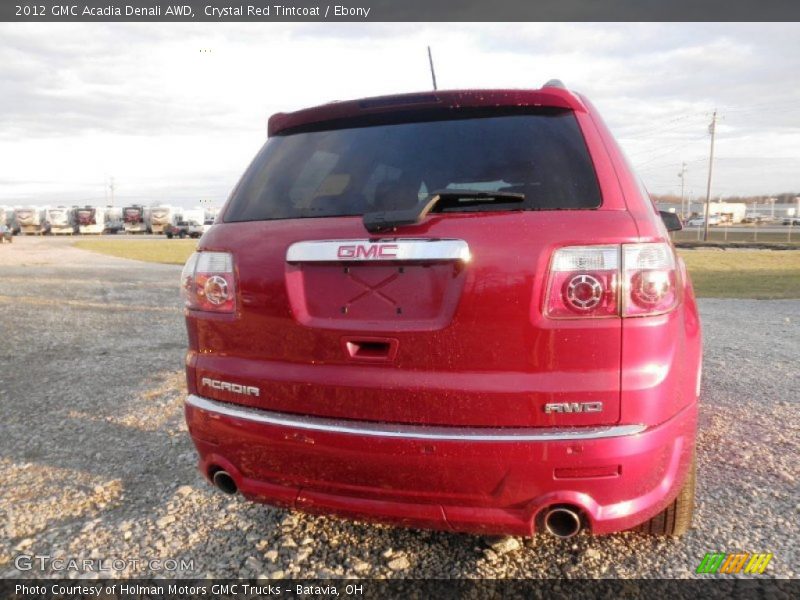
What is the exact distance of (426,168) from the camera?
2297 millimetres

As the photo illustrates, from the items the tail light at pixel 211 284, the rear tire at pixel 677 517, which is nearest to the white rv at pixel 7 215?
the tail light at pixel 211 284

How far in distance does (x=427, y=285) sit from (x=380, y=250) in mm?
196

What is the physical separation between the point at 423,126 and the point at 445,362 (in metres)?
0.92

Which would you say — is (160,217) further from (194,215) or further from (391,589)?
(391,589)

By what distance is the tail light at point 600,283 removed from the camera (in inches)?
79.0

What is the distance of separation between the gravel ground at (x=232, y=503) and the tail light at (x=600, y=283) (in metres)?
1.18

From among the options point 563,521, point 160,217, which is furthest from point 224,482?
point 160,217

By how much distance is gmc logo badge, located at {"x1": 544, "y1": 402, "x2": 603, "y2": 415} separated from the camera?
1.99 metres

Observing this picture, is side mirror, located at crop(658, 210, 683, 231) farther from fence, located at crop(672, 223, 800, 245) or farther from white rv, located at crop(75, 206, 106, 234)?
white rv, located at crop(75, 206, 106, 234)

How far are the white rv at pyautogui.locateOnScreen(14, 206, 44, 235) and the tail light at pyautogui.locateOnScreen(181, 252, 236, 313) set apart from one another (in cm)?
7575

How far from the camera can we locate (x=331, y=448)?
2.18 m

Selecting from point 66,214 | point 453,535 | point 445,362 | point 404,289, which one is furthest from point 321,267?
point 66,214

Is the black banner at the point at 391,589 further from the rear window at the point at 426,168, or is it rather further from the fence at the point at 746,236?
the fence at the point at 746,236

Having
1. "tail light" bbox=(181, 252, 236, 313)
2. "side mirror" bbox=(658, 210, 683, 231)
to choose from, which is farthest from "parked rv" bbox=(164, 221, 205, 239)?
"tail light" bbox=(181, 252, 236, 313)
